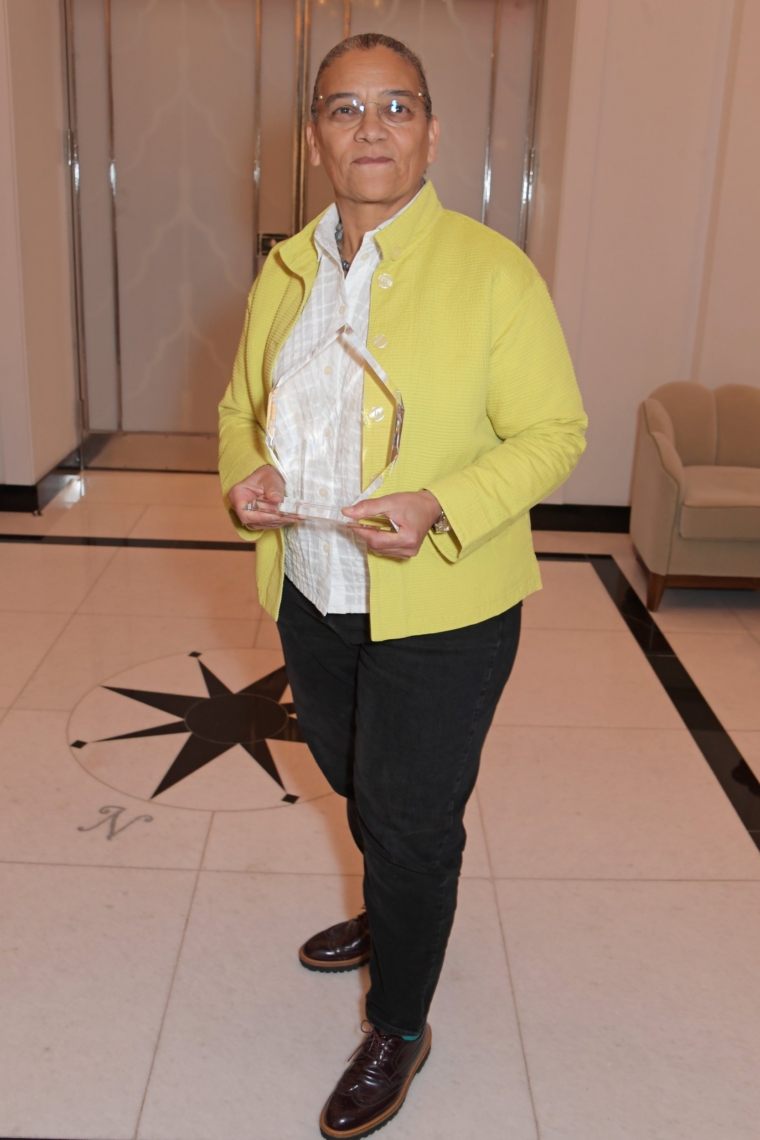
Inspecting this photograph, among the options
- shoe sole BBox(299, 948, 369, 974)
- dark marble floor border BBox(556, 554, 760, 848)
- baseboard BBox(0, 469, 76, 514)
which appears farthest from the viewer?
baseboard BBox(0, 469, 76, 514)

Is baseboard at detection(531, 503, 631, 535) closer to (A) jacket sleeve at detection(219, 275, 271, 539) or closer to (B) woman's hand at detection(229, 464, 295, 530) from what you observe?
(A) jacket sleeve at detection(219, 275, 271, 539)

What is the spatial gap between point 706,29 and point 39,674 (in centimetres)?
412

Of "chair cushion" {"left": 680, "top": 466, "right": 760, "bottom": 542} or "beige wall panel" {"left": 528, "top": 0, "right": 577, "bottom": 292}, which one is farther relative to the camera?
"beige wall panel" {"left": 528, "top": 0, "right": 577, "bottom": 292}

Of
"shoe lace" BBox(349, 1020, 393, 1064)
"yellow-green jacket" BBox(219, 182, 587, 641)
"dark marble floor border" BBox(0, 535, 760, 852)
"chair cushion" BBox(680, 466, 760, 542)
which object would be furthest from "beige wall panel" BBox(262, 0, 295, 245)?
"shoe lace" BBox(349, 1020, 393, 1064)

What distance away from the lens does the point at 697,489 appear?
4156 mm

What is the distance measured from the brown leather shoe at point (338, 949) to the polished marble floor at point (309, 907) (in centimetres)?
2

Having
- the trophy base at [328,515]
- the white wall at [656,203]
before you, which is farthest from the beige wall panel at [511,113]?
the trophy base at [328,515]

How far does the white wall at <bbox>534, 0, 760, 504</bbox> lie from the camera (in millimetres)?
4727

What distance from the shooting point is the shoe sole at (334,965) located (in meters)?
2.13

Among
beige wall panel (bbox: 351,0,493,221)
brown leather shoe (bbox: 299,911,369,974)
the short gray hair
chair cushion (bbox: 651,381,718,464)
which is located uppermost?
beige wall panel (bbox: 351,0,493,221)

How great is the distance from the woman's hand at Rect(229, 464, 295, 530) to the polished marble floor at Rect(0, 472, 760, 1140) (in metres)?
1.07

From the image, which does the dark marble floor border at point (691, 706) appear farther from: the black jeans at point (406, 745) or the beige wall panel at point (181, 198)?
the beige wall panel at point (181, 198)

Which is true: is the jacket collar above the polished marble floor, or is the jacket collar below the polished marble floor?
above

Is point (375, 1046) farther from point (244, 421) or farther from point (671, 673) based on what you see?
point (671, 673)
